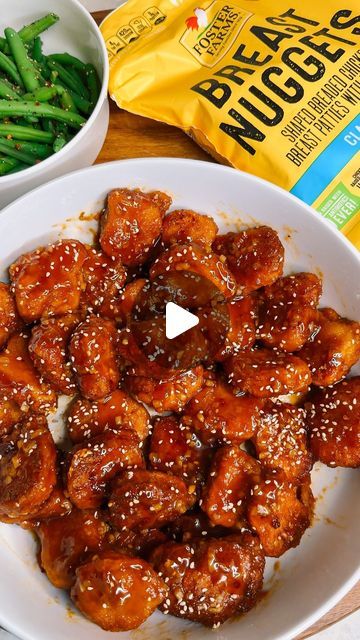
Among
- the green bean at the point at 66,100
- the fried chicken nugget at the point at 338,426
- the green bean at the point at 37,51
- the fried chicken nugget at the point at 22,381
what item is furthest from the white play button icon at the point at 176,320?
the green bean at the point at 37,51

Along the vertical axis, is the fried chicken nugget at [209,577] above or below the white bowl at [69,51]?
below

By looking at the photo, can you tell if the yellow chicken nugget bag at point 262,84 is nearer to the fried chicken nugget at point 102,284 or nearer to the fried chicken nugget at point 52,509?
the fried chicken nugget at point 102,284

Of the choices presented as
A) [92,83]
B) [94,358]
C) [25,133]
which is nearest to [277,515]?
[94,358]

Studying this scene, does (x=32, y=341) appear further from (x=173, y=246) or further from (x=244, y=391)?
(x=244, y=391)

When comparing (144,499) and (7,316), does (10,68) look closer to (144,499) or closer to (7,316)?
(7,316)

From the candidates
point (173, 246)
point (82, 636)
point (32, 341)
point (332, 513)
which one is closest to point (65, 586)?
point (82, 636)

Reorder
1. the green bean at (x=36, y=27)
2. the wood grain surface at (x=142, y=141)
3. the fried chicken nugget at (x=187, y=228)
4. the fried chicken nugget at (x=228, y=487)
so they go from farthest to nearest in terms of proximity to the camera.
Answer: the wood grain surface at (x=142, y=141)
the green bean at (x=36, y=27)
the fried chicken nugget at (x=187, y=228)
the fried chicken nugget at (x=228, y=487)
